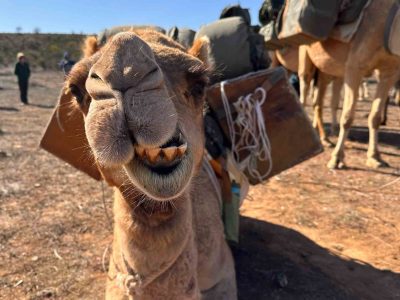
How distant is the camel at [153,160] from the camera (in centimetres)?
132

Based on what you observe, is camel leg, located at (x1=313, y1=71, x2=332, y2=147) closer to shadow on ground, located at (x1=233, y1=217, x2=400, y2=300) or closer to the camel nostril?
shadow on ground, located at (x1=233, y1=217, x2=400, y2=300)

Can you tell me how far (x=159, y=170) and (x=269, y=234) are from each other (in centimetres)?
304

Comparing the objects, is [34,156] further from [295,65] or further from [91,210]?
[295,65]

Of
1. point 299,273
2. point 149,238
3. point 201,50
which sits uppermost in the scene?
point 201,50

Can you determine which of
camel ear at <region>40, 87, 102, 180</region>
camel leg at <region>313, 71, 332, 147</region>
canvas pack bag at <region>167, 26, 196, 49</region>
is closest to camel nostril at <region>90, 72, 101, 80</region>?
camel ear at <region>40, 87, 102, 180</region>

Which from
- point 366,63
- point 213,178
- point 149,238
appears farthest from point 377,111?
point 149,238

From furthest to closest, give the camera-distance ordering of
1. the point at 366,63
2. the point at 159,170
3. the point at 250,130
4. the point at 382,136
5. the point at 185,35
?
1. the point at 382,136
2. the point at 366,63
3. the point at 185,35
4. the point at 250,130
5. the point at 159,170

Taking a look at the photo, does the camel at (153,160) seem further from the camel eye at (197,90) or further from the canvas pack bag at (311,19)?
the canvas pack bag at (311,19)

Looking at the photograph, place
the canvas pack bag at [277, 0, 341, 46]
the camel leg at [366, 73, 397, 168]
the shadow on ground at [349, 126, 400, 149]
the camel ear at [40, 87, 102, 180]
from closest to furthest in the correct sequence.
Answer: the camel ear at [40, 87, 102, 180]
the canvas pack bag at [277, 0, 341, 46]
the camel leg at [366, 73, 397, 168]
the shadow on ground at [349, 126, 400, 149]

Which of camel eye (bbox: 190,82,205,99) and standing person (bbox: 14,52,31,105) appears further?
standing person (bbox: 14,52,31,105)

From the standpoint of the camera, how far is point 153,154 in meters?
1.37

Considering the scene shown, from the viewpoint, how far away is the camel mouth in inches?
54.4

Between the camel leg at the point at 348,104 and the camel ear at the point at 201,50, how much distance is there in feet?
14.0

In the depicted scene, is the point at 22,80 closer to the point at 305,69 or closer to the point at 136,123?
the point at 305,69
